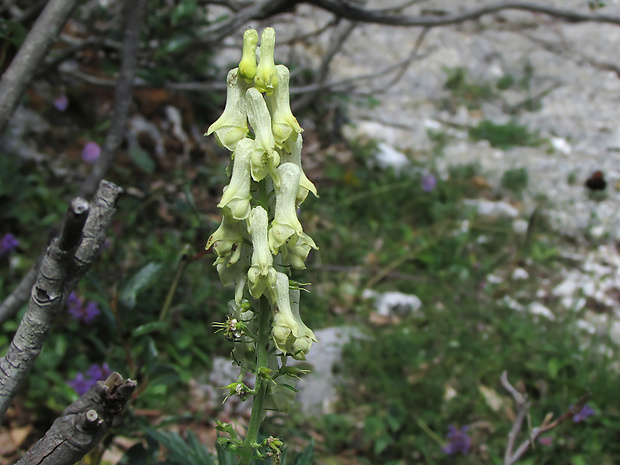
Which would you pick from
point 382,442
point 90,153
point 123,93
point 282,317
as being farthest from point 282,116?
point 90,153

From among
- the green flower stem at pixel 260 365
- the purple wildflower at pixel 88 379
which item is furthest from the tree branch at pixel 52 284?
the purple wildflower at pixel 88 379

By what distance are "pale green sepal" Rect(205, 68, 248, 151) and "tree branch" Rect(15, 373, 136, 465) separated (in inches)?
25.5

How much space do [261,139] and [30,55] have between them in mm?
1349

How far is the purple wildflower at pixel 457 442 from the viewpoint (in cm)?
305

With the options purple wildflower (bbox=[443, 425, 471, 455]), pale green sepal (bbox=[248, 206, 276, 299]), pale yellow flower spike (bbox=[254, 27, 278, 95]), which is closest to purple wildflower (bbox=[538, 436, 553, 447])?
purple wildflower (bbox=[443, 425, 471, 455])

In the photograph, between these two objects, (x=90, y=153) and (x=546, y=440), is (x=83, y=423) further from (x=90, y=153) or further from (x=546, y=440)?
(x=90, y=153)

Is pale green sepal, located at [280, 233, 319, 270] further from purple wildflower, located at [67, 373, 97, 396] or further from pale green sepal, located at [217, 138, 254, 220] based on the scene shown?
purple wildflower, located at [67, 373, 97, 396]

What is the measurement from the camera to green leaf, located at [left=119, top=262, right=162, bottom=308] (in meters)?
2.38

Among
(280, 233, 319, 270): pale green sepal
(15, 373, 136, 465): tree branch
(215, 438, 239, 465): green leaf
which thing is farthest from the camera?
(215, 438, 239, 465): green leaf

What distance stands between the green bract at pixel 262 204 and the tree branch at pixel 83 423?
304 millimetres

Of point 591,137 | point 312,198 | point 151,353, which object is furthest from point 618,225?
point 151,353

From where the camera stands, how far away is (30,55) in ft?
7.26

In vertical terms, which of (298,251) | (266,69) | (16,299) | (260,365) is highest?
(266,69)

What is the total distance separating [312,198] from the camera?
448 centimetres
